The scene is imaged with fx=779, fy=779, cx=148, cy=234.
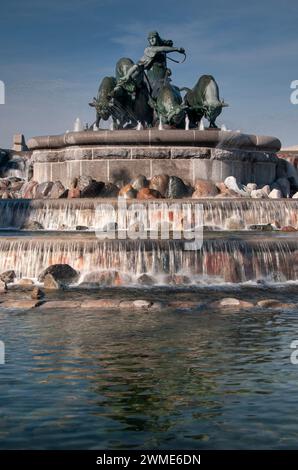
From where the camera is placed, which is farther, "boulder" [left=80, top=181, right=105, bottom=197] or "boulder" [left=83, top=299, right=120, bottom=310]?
"boulder" [left=80, top=181, right=105, bottom=197]

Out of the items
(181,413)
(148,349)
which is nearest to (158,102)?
(148,349)

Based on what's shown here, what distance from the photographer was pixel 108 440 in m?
5.89

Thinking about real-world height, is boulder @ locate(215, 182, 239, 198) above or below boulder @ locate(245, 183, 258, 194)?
below

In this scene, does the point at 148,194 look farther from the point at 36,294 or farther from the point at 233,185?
the point at 36,294

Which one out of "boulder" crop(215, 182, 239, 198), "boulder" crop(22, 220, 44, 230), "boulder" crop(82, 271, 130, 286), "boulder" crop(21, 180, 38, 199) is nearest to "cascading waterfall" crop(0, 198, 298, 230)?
"boulder" crop(22, 220, 44, 230)

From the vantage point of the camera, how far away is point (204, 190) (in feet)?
87.8

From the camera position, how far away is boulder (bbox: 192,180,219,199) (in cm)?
2667

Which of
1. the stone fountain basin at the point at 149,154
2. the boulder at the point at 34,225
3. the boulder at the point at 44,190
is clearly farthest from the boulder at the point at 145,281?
the boulder at the point at 44,190

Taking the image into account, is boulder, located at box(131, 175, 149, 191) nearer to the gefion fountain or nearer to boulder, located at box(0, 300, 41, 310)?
the gefion fountain

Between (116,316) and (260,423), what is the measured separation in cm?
549

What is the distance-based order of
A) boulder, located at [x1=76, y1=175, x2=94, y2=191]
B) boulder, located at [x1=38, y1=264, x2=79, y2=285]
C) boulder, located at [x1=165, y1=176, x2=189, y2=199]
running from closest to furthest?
1. boulder, located at [x1=38, y1=264, x2=79, y2=285]
2. boulder, located at [x1=165, y1=176, x2=189, y2=199]
3. boulder, located at [x1=76, y1=175, x2=94, y2=191]

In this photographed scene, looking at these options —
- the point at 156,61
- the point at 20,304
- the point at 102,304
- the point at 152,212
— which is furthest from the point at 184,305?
the point at 156,61

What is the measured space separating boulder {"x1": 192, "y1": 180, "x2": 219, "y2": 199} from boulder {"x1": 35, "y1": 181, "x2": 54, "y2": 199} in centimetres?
525

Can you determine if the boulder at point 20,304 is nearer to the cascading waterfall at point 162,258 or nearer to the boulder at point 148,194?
the cascading waterfall at point 162,258
